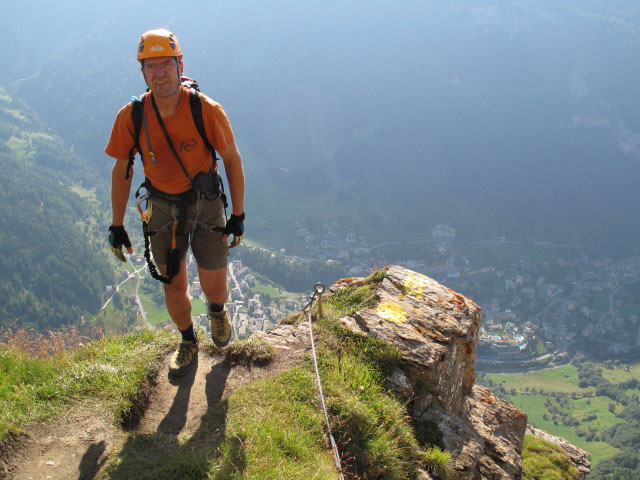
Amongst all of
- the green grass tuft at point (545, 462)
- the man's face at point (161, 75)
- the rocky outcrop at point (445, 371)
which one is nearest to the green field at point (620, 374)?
the green grass tuft at point (545, 462)

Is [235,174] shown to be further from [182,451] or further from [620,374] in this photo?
A: [620,374]

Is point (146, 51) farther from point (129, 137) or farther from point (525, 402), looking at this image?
point (525, 402)

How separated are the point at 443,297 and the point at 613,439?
81926mm

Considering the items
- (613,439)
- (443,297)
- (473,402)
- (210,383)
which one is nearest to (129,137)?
(210,383)

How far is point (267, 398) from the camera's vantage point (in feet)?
18.5

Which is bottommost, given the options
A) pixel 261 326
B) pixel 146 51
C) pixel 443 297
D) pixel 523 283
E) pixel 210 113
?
pixel 261 326

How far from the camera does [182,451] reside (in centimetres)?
474

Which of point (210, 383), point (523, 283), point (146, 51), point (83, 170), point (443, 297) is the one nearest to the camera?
point (146, 51)

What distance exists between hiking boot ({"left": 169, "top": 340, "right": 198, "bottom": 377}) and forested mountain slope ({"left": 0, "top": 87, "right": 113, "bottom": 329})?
9159 cm

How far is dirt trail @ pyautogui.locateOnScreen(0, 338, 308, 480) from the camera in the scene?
4.43m

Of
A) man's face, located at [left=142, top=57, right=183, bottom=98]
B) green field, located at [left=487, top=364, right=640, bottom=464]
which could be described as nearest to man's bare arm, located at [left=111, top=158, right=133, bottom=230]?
man's face, located at [left=142, top=57, right=183, bottom=98]

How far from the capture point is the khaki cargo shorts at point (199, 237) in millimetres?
5695

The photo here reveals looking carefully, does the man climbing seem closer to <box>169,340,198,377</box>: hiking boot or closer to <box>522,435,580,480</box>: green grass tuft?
<box>169,340,198,377</box>: hiking boot

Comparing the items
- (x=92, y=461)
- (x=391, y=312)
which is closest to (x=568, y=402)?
(x=391, y=312)
